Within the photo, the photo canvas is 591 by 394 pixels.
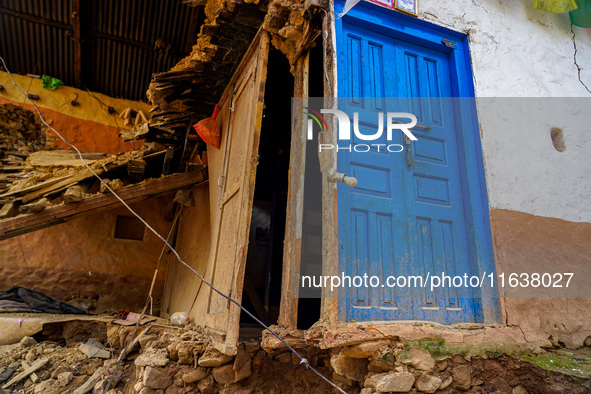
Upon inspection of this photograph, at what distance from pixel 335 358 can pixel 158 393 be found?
157 cm

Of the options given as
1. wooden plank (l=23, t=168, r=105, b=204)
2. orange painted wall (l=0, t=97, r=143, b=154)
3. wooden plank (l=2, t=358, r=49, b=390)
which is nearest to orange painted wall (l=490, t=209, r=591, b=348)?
wooden plank (l=2, t=358, r=49, b=390)

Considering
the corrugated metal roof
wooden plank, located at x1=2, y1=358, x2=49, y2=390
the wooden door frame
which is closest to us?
the wooden door frame

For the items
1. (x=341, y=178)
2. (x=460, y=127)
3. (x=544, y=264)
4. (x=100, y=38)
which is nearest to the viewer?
(x=341, y=178)

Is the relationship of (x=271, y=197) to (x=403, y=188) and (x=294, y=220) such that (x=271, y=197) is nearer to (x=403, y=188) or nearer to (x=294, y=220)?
(x=294, y=220)

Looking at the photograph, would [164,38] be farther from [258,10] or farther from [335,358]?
[335,358]

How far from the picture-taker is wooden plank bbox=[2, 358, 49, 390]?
12.8 feet

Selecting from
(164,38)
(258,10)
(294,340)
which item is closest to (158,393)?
(294,340)

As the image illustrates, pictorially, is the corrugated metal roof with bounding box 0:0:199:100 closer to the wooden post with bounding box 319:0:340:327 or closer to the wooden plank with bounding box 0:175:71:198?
the wooden plank with bounding box 0:175:71:198

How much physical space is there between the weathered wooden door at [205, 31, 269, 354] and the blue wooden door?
759 millimetres

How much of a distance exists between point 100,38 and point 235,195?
664 cm

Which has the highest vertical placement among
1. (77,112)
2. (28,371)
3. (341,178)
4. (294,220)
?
(77,112)

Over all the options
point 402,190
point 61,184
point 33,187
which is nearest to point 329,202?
point 402,190

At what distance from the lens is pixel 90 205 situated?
18.1 ft

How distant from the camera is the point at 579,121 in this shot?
4.12 m
